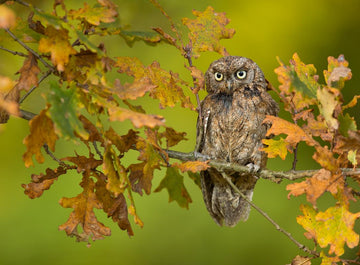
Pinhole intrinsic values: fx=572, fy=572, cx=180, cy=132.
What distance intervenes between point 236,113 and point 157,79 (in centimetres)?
61

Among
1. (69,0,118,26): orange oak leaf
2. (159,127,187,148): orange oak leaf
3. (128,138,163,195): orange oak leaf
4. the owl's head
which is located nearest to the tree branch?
(159,127,187,148): orange oak leaf

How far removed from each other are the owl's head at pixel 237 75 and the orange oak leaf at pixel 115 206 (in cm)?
85

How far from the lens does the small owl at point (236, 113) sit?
2105 millimetres

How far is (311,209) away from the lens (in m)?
1.42

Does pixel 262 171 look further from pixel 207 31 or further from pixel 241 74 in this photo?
pixel 241 74

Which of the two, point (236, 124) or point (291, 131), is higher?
point (236, 124)

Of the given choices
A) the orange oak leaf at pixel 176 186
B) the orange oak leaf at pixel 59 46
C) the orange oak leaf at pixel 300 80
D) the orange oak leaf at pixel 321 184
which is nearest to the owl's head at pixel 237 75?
the orange oak leaf at pixel 176 186

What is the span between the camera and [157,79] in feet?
5.16

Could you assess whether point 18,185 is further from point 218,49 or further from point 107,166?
point 107,166

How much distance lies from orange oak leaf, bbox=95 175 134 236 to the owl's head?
849mm

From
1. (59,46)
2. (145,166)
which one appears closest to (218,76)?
(145,166)

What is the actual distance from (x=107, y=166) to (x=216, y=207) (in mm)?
1142

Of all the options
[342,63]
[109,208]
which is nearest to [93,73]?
[109,208]

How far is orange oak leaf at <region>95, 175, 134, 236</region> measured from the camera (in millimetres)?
1408
